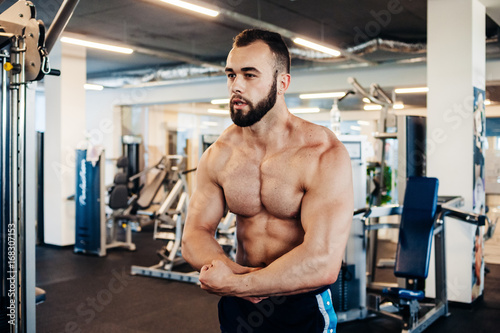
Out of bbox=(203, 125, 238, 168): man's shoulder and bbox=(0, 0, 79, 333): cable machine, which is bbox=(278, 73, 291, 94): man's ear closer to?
bbox=(203, 125, 238, 168): man's shoulder

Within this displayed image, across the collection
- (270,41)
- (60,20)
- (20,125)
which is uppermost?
(60,20)

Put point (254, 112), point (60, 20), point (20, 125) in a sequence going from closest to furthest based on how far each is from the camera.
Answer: point (254, 112)
point (60, 20)
point (20, 125)

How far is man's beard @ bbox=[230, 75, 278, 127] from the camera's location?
1.32 metres

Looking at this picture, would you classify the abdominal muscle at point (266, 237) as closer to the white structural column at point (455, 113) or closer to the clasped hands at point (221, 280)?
the clasped hands at point (221, 280)

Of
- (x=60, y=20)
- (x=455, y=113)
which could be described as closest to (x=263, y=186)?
(x=60, y=20)

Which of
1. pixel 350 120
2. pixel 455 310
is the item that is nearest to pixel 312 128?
pixel 455 310

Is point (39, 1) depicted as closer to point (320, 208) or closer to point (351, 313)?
point (351, 313)

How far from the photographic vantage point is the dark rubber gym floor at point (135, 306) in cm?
346

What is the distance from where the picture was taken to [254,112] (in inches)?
52.3

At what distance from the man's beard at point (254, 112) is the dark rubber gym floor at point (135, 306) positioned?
2.41 metres

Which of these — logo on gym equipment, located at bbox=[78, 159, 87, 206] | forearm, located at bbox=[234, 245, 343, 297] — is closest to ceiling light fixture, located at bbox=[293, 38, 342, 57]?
logo on gym equipment, located at bbox=[78, 159, 87, 206]

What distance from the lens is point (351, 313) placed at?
11.7ft

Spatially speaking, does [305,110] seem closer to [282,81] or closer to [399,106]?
[399,106]

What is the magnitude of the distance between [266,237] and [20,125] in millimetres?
1245
